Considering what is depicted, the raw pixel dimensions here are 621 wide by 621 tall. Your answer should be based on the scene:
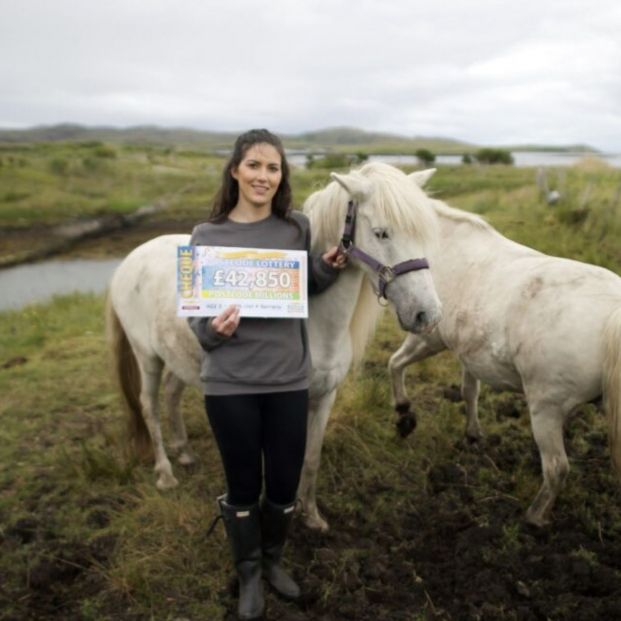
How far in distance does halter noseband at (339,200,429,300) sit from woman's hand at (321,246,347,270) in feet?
0.07

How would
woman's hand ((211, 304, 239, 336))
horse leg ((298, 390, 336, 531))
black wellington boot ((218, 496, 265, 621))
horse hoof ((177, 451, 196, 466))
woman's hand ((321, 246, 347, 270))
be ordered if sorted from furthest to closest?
horse hoof ((177, 451, 196, 466)) < horse leg ((298, 390, 336, 531)) < black wellington boot ((218, 496, 265, 621)) < woman's hand ((321, 246, 347, 270)) < woman's hand ((211, 304, 239, 336))

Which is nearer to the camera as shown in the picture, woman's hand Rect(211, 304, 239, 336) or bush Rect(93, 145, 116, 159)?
woman's hand Rect(211, 304, 239, 336)

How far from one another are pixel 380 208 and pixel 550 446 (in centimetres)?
154

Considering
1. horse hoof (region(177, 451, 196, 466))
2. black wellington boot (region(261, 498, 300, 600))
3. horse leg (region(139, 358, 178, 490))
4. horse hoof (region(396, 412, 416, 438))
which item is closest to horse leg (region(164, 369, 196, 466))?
horse hoof (region(177, 451, 196, 466))

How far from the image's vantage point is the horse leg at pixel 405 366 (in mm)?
3824

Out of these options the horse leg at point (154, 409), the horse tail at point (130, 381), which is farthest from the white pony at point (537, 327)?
the horse tail at point (130, 381)

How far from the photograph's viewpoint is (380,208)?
2082 mm

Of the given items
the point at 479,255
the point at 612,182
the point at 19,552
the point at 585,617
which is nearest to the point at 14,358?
the point at 19,552

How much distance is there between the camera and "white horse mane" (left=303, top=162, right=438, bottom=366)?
2.07 metres

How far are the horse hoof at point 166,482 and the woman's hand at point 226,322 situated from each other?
1887 mm

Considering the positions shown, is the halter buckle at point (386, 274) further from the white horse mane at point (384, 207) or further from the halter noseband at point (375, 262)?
the white horse mane at point (384, 207)

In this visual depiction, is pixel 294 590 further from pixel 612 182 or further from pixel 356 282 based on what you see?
pixel 612 182

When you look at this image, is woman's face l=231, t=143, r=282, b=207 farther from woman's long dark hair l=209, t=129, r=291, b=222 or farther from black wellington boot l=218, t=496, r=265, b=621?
black wellington boot l=218, t=496, r=265, b=621

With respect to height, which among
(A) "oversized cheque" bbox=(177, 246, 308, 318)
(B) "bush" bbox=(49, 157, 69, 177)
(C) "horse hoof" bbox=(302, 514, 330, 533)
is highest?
(A) "oversized cheque" bbox=(177, 246, 308, 318)
